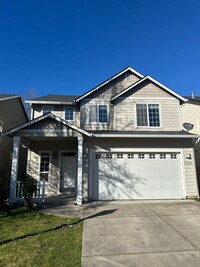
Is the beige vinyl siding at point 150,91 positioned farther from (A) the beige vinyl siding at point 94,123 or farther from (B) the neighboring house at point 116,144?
(A) the beige vinyl siding at point 94,123

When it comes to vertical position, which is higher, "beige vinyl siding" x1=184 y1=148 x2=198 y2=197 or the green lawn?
"beige vinyl siding" x1=184 y1=148 x2=198 y2=197

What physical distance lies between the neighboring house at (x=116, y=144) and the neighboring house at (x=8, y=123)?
265 centimetres

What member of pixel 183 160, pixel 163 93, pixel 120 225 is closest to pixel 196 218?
pixel 120 225

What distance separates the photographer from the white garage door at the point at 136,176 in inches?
356

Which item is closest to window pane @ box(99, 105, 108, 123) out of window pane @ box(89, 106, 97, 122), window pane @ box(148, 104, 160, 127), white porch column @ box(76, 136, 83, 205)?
window pane @ box(89, 106, 97, 122)

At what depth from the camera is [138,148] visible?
9.42 metres

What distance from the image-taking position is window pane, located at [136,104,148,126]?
10.6m

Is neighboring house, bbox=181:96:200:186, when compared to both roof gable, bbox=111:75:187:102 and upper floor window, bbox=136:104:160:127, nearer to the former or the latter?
roof gable, bbox=111:75:187:102

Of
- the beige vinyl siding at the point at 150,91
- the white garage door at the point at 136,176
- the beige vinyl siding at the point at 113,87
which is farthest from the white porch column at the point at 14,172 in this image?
the beige vinyl siding at the point at 150,91

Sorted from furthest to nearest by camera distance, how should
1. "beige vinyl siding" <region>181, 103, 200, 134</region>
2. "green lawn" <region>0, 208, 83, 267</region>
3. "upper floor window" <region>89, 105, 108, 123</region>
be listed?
"beige vinyl siding" <region>181, 103, 200, 134</region>
"upper floor window" <region>89, 105, 108, 123</region>
"green lawn" <region>0, 208, 83, 267</region>

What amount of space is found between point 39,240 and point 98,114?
7879 millimetres

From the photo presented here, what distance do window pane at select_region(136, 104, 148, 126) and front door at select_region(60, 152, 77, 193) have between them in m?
4.62

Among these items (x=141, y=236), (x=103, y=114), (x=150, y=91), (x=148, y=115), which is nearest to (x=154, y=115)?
(x=148, y=115)

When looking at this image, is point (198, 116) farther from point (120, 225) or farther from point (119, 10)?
point (120, 225)
